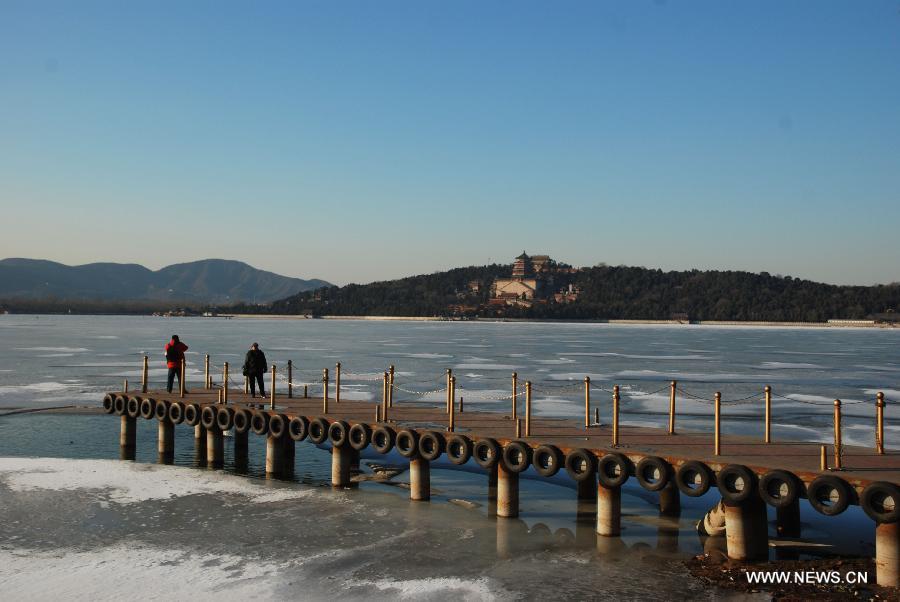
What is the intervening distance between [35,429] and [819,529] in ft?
81.3

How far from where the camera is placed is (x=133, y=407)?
27453 mm

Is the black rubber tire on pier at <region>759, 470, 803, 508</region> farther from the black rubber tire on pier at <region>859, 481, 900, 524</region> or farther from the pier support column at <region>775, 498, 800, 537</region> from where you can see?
the pier support column at <region>775, 498, 800, 537</region>

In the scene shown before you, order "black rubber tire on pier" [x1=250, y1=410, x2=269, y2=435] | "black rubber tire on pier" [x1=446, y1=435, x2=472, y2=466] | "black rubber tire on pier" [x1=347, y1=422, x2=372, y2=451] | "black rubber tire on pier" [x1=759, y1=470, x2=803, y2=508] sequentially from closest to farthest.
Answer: "black rubber tire on pier" [x1=759, y1=470, x2=803, y2=508] → "black rubber tire on pier" [x1=446, y1=435, x2=472, y2=466] → "black rubber tire on pier" [x1=347, y1=422, x2=372, y2=451] → "black rubber tire on pier" [x1=250, y1=410, x2=269, y2=435]

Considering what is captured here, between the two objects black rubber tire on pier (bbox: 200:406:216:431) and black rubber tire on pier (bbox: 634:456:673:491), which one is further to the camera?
black rubber tire on pier (bbox: 200:406:216:431)

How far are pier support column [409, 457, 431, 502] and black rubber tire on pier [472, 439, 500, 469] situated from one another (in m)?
1.58

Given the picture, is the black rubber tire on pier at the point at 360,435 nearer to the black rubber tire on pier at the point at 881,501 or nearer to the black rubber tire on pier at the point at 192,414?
the black rubber tire on pier at the point at 192,414

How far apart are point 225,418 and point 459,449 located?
27.4 ft

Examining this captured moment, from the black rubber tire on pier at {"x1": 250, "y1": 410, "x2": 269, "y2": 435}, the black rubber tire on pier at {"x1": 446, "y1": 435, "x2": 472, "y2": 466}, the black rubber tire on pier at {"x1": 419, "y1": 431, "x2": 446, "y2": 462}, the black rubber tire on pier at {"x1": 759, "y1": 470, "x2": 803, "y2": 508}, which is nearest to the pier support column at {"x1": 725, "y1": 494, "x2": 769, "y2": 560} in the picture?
the black rubber tire on pier at {"x1": 759, "y1": 470, "x2": 803, "y2": 508}

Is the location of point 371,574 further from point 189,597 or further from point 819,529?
point 819,529

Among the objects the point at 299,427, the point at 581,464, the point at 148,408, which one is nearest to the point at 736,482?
the point at 581,464

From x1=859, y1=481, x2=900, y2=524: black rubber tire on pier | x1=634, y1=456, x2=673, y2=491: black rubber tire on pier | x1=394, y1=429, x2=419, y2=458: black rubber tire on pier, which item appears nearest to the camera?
x1=859, y1=481, x2=900, y2=524: black rubber tire on pier

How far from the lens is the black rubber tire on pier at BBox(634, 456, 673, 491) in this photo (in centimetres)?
1678

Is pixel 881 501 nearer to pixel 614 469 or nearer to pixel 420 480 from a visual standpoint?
pixel 614 469

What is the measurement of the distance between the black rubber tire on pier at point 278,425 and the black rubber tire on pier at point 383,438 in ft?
10.5
